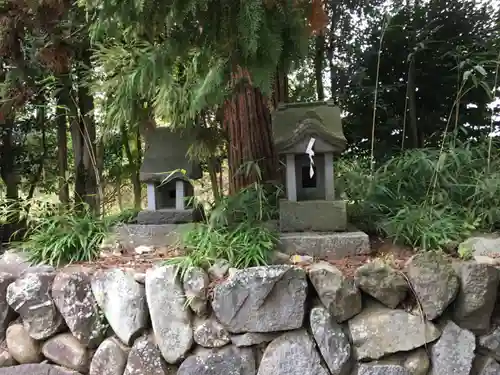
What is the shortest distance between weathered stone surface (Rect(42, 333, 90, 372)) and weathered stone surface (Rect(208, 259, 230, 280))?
696mm

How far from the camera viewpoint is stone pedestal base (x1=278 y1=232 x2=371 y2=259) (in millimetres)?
1868

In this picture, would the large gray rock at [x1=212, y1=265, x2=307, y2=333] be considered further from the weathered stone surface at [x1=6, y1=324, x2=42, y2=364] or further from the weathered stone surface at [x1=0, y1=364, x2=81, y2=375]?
the weathered stone surface at [x1=6, y1=324, x2=42, y2=364]

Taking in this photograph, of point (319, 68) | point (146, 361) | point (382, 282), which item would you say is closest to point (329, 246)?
point (382, 282)

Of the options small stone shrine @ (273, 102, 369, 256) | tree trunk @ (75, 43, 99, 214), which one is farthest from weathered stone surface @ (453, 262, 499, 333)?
tree trunk @ (75, 43, 99, 214)

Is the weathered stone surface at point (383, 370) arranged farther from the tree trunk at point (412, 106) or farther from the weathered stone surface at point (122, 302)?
the tree trunk at point (412, 106)

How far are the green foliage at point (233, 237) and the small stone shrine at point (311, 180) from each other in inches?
5.1

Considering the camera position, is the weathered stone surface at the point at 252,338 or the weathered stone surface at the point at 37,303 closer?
the weathered stone surface at the point at 252,338

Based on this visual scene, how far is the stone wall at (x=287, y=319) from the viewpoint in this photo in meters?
1.64

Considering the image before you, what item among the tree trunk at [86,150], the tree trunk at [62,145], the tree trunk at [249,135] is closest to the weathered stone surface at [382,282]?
the tree trunk at [249,135]

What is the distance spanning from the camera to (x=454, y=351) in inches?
64.4

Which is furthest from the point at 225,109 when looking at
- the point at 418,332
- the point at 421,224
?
the point at 418,332

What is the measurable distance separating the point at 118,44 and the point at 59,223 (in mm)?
1158

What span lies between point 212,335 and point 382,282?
0.73 meters

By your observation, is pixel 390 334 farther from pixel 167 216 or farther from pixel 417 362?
pixel 167 216
